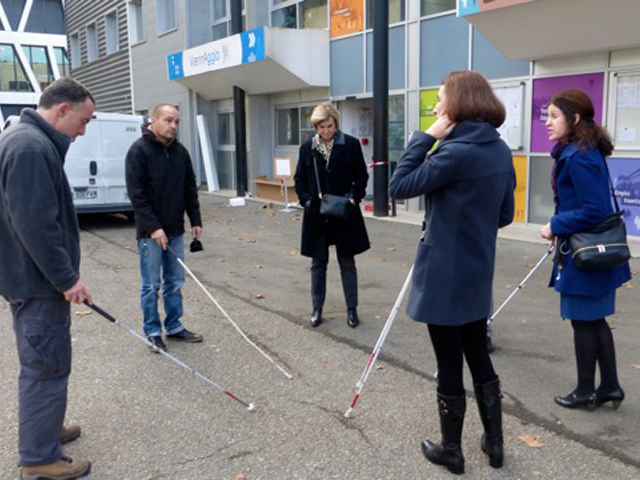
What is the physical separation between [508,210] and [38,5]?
29.3m

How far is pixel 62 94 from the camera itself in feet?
10.0

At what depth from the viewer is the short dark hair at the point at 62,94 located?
3035 millimetres

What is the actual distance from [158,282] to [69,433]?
1.68 metres

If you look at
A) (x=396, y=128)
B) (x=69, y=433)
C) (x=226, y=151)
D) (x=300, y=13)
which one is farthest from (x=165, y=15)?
(x=69, y=433)

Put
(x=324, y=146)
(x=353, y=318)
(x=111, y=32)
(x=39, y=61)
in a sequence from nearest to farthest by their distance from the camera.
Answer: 1. (x=324, y=146)
2. (x=353, y=318)
3. (x=111, y=32)
4. (x=39, y=61)

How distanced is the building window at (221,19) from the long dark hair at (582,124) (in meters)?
15.7

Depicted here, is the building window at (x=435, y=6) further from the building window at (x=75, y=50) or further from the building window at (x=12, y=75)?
the building window at (x=75, y=50)

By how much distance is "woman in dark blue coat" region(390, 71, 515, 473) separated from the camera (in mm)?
2812

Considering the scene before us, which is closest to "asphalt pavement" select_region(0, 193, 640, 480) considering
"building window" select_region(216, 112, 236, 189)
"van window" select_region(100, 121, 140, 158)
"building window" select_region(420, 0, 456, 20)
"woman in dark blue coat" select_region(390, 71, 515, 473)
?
"woman in dark blue coat" select_region(390, 71, 515, 473)

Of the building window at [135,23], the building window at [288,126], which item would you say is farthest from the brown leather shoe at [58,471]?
the building window at [135,23]

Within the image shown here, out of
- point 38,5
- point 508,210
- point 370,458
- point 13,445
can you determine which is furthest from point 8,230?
point 38,5

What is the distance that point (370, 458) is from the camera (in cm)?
324

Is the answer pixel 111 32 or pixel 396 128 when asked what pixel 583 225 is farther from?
pixel 111 32

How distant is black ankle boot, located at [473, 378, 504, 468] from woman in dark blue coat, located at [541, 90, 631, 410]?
86cm
